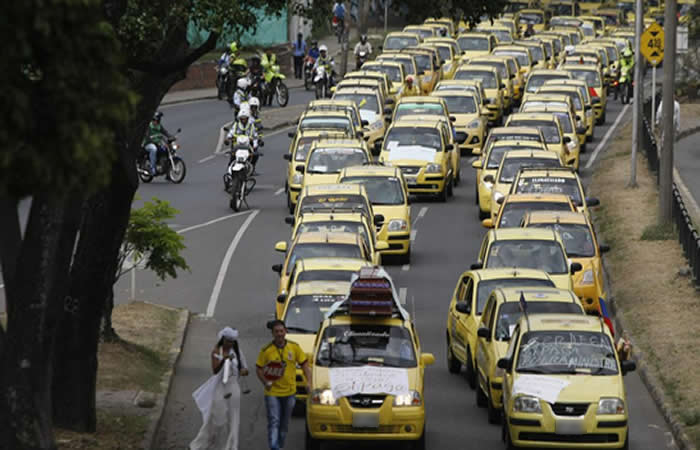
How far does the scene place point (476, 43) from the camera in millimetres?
66438

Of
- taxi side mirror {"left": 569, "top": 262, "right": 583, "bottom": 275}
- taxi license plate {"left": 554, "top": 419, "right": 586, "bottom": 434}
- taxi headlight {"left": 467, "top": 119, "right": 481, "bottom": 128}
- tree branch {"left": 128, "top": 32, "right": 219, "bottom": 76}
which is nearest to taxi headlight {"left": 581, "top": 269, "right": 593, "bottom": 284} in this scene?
taxi side mirror {"left": 569, "top": 262, "right": 583, "bottom": 275}

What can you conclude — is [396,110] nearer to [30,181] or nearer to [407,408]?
[407,408]

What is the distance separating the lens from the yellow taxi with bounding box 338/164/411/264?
98.9 ft

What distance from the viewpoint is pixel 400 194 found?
103 ft

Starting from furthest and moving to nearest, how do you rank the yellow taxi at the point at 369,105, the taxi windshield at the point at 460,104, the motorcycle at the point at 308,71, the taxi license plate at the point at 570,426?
the motorcycle at the point at 308,71 → the taxi windshield at the point at 460,104 → the yellow taxi at the point at 369,105 → the taxi license plate at the point at 570,426

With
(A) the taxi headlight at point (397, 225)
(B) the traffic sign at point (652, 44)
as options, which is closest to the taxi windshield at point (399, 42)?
(B) the traffic sign at point (652, 44)

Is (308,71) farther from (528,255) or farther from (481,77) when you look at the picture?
(528,255)

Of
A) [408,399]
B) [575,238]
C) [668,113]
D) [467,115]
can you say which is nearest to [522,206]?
[575,238]

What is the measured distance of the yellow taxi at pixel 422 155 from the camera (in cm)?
3703

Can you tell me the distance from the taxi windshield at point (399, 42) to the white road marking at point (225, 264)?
29.7 meters

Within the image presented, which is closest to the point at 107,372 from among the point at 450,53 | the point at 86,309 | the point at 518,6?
the point at 86,309

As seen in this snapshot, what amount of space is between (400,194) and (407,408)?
14638 mm

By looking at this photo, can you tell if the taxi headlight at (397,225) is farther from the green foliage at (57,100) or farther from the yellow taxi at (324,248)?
the green foliage at (57,100)

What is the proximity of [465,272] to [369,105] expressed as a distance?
23.2 m
